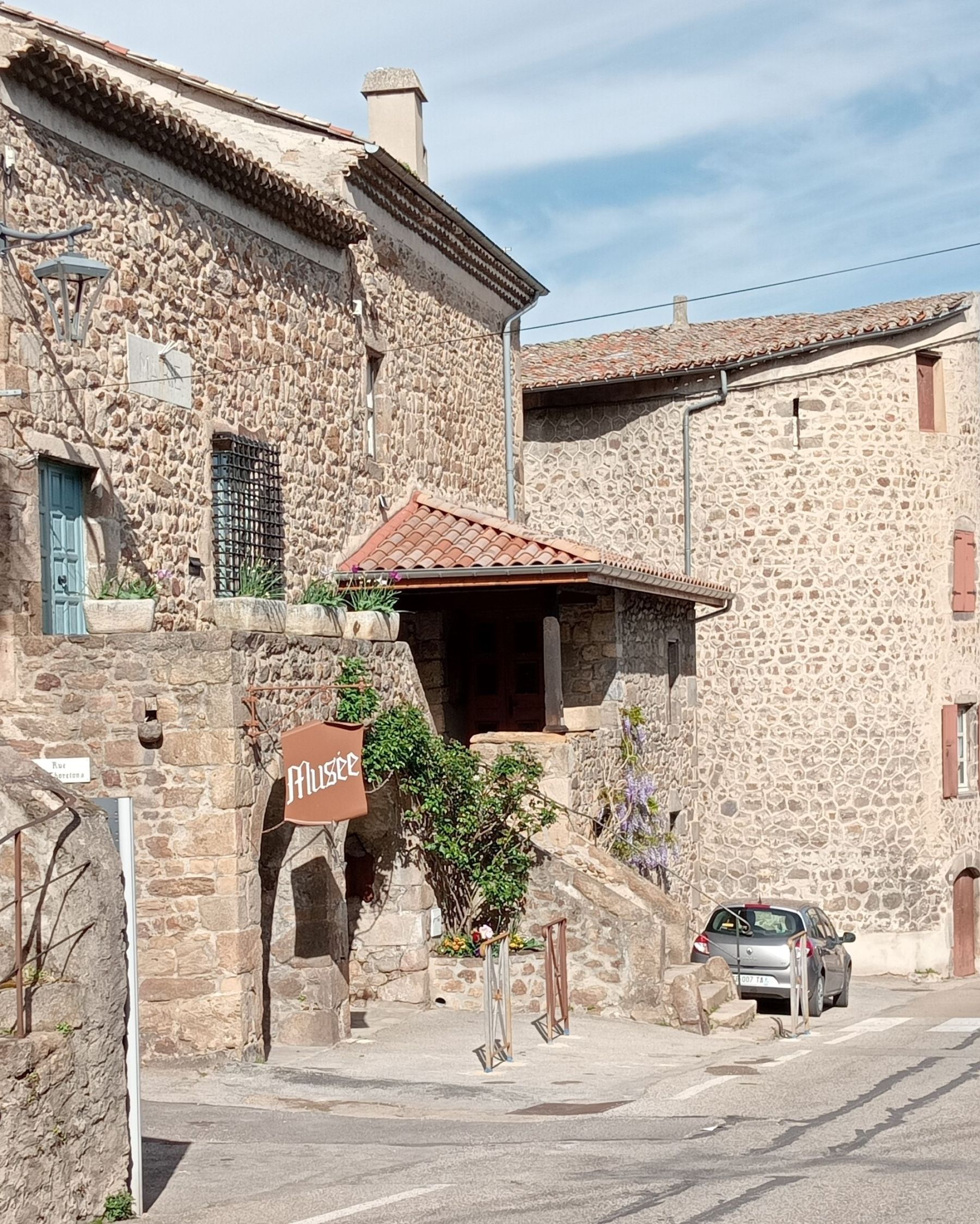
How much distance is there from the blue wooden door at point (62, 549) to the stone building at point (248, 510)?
1.2 inches

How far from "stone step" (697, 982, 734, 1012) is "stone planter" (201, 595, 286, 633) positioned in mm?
5690

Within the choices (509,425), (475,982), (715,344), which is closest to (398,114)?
(509,425)

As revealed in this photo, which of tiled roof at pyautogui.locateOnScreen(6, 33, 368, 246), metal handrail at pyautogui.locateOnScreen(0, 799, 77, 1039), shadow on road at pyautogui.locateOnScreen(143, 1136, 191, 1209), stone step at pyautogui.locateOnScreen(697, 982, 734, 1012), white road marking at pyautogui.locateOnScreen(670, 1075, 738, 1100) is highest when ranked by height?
tiled roof at pyautogui.locateOnScreen(6, 33, 368, 246)

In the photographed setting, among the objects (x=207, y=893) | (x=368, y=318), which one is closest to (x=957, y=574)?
(x=368, y=318)

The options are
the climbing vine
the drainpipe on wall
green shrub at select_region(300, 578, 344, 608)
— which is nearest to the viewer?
green shrub at select_region(300, 578, 344, 608)

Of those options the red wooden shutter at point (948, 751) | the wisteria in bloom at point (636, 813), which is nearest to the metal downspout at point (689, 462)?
the red wooden shutter at point (948, 751)

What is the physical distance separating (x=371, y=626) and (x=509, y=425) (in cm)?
809

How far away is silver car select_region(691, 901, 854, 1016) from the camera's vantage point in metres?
17.2

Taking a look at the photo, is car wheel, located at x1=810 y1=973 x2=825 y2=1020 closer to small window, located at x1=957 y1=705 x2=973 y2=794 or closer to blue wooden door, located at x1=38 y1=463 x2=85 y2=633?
small window, located at x1=957 y1=705 x2=973 y2=794

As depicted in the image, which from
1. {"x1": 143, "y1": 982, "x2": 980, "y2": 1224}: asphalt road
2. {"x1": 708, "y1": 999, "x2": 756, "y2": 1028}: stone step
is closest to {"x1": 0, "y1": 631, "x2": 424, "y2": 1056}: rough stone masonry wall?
{"x1": 143, "y1": 982, "x2": 980, "y2": 1224}: asphalt road

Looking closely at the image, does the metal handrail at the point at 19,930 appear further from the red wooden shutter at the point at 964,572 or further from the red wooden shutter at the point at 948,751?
the red wooden shutter at the point at 964,572

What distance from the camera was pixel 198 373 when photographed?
1447cm

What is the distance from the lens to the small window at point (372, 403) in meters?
18.1

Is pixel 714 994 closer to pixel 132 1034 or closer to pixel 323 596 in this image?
pixel 323 596
